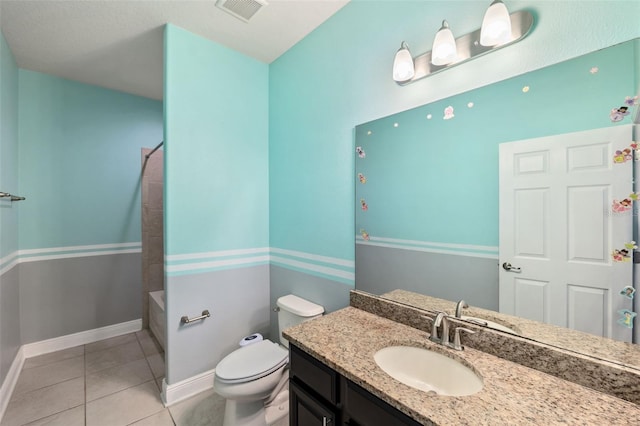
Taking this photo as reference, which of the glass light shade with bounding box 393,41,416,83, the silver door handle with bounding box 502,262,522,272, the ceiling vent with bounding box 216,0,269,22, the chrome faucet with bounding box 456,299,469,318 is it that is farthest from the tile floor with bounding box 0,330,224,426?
the ceiling vent with bounding box 216,0,269,22

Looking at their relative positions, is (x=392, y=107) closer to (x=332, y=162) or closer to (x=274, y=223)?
(x=332, y=162)

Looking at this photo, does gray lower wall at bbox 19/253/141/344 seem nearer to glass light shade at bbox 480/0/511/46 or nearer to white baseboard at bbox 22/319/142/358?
white baseboard at bbox 22/319/142/358

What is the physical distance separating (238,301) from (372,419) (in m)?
1.59

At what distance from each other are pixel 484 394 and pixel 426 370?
30cm

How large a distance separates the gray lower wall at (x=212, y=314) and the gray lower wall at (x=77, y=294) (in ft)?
4.88

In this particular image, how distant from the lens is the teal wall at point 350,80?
96 centimetres

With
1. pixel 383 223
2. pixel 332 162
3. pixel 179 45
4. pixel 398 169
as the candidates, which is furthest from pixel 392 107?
pixel 179 45

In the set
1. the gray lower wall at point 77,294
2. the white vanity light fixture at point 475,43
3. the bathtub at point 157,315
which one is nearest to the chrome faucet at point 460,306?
the white vanity light fixture at point 475,43

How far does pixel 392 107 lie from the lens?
1.48m

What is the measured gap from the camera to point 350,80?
5.58 ft

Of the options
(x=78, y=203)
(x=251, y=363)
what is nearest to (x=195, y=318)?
(x=251, y=363)

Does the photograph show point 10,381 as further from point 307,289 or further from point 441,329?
point 441,329

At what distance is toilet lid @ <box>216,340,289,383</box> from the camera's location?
4.95 ft

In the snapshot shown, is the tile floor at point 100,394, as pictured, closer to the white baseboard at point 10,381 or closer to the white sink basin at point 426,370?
the white baseboard at point 10,381
